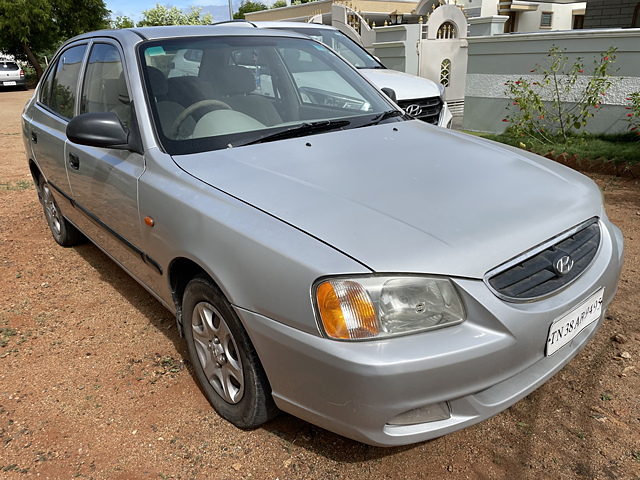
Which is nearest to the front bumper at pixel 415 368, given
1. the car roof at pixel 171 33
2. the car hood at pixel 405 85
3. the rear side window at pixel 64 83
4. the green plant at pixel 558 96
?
the car roof at pixel 171 33

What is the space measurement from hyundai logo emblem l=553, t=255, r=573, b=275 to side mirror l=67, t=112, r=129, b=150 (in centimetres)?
215

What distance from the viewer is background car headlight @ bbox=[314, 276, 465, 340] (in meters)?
1.88

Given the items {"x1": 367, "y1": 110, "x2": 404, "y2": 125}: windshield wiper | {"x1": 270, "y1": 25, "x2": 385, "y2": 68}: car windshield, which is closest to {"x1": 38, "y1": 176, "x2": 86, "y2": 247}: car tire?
{"x1": 367, "y1": 110, "x2": 404, "y2": 125}: windshield wiper

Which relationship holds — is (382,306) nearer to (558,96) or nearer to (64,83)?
(64,83)

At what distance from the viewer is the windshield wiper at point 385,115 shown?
3298mm

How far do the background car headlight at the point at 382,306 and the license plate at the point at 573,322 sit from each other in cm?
45

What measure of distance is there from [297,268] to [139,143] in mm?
1380

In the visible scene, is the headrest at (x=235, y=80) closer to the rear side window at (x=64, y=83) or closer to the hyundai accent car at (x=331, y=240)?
the hyundai accent car at (x=331, y=240)

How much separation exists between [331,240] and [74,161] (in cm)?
242

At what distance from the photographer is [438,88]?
7.10 metres

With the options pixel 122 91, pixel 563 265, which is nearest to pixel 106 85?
pixel 122 91

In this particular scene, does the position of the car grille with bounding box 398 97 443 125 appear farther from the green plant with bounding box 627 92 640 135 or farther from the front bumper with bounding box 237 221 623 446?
the front bumper with bounding box 237 221 623 446

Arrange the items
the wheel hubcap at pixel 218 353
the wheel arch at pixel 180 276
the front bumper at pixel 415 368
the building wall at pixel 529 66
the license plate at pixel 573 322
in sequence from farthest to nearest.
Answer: the building wall at pixel 529 66
the wheel arch at pixel 180 276
the wheel hubcap at pixel 218 353
the license plate at pixel 573 322
the front bumper at pixel 415 368

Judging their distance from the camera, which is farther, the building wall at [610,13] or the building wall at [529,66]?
the building wall at [610,13]
